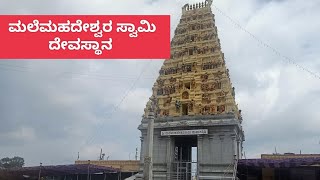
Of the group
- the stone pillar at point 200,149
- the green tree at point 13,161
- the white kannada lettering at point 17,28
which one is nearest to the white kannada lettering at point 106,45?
the white kannada lettering at point 17,28

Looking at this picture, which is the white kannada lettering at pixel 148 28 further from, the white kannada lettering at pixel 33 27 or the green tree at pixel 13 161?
the green tree at pixel 13 161

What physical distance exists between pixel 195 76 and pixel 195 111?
443 centimetres

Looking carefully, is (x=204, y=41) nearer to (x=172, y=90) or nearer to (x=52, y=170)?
(x=172, y=90)

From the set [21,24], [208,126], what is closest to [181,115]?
[208,126]

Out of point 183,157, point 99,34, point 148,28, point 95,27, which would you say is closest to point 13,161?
point 183,157

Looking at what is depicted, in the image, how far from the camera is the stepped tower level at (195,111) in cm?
3750

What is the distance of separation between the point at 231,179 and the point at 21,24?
24213 mm

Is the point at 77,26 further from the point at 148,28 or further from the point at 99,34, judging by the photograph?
the point at 148,28

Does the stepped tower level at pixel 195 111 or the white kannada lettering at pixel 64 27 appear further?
the stepped tower level at pixel 195 111

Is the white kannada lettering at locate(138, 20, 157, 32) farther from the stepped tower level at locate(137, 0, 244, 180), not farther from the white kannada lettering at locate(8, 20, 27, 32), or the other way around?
the stepped tower level at locate(137, 0, 244, 180)

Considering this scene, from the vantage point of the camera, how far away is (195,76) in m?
41.8

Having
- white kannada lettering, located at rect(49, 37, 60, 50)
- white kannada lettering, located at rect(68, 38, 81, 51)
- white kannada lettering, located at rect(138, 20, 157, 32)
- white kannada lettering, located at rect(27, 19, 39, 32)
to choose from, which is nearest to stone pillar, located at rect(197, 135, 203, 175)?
white kannada lettering, located at rect(138, 20, 157, 32)

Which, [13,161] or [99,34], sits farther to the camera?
[13,161]

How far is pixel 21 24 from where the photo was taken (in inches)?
942
